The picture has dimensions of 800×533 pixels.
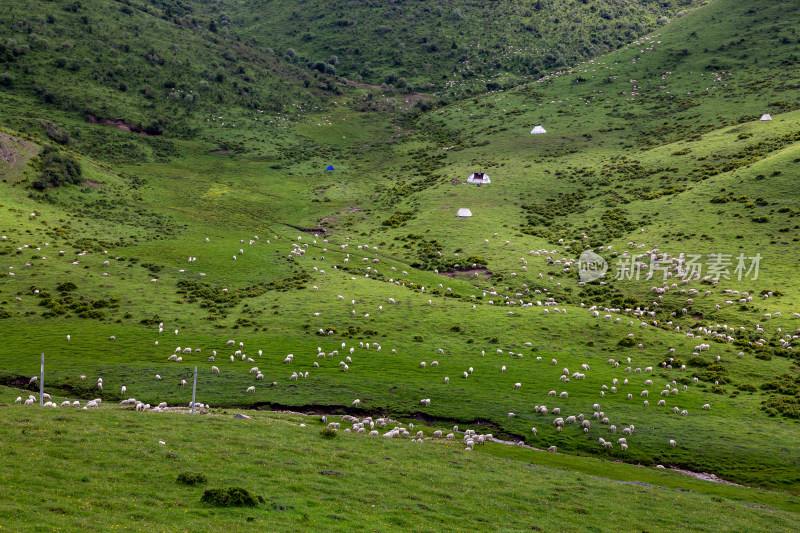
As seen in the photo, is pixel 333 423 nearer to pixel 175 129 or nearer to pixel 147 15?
pixel 175 129

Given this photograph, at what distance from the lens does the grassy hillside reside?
157ft

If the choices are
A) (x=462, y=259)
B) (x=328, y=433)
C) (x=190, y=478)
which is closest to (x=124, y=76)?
(x=462, y=259)

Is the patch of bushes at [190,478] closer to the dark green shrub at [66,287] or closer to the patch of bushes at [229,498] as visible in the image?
the patch of bushes at [229,498]

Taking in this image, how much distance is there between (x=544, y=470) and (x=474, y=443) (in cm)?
591

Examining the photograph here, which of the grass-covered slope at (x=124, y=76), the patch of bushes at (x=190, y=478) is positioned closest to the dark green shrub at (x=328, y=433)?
the patch of bushes at (x=190, y=478)

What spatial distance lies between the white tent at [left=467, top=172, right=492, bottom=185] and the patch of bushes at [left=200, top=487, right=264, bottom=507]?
107 m

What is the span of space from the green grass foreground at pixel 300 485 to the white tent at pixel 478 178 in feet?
300

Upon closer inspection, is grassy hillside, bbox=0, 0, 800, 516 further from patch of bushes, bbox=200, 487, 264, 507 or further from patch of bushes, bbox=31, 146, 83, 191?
patch of bushes, bbox=200, 487, 264, 507

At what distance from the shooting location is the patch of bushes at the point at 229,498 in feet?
74.5

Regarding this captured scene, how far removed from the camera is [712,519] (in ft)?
96.0

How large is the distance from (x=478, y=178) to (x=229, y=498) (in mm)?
108684

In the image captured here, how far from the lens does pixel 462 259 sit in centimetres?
9144

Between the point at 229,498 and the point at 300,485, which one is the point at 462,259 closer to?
the point at 300,485

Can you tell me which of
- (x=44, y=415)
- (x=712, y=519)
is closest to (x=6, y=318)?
(x=44, y=415)
